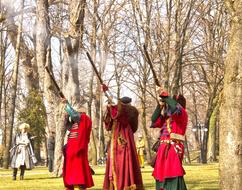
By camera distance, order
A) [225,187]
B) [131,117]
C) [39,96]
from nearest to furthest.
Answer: [225,187] < [131,117] < [39,96]

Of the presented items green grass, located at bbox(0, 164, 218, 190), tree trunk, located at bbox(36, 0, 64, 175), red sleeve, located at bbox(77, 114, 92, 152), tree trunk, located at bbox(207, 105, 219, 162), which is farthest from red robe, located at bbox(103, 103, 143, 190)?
tree trunk, located at bbox(207, 105, 219, 162)

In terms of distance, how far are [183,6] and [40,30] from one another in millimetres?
9936

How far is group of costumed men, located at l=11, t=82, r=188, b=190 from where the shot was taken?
9.33m

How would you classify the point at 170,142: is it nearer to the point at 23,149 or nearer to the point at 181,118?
the point at 181,118

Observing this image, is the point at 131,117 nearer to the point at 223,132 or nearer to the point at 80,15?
the point at 223,132

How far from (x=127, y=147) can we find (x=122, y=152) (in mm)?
133

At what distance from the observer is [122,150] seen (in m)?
10.6

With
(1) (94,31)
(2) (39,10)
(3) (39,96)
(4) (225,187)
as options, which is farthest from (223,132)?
(3) (39,96)

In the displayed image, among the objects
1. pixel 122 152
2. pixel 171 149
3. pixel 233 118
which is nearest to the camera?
pixel 233 118

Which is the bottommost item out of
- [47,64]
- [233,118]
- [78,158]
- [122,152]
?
[78,158]

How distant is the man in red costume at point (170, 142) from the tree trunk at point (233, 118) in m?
0.81

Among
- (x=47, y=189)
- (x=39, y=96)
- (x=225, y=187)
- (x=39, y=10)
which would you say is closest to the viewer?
(x=225, y=187)

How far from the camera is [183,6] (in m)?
27.1

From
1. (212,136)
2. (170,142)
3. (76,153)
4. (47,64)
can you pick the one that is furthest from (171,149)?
(212,136)
